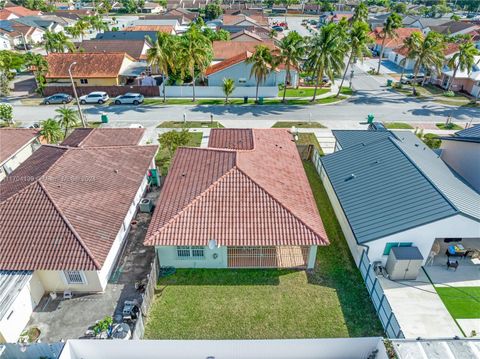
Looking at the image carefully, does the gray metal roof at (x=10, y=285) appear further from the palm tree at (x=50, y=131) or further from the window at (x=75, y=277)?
the palm tree at (x=50, y=131)

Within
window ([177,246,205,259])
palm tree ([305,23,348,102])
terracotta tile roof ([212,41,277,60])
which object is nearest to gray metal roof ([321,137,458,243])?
window ([177,246,205,259])

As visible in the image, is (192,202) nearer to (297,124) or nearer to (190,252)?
(190,252)

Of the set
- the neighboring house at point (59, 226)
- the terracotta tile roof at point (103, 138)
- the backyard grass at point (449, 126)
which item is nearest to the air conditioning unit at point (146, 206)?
the neighboring house at point (59, 226)

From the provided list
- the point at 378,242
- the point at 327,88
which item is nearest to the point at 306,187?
the point at 378,242

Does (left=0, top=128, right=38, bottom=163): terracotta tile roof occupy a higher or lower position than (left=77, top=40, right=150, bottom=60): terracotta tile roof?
lower

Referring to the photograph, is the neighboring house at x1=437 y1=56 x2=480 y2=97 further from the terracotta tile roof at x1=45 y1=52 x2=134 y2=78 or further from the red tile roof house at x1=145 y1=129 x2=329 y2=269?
the terracotta tile roof at x1=45 y1=52 x2=134 y2=78

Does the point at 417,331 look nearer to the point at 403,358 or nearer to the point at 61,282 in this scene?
the point at 403,358
